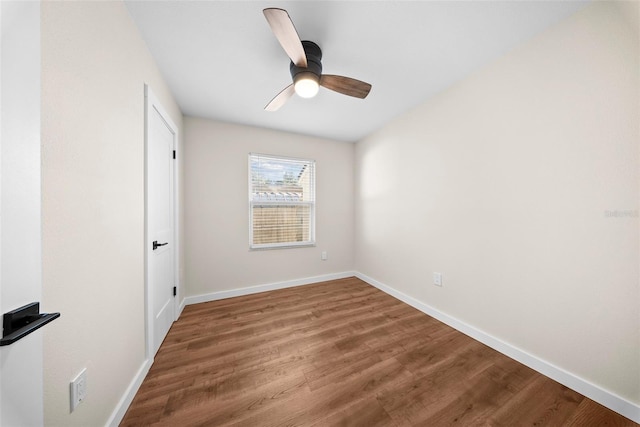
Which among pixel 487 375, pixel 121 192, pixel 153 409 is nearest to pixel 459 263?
pixel 487 375

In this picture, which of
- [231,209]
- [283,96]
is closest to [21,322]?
[283,96]

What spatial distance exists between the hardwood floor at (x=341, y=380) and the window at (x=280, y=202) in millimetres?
1190

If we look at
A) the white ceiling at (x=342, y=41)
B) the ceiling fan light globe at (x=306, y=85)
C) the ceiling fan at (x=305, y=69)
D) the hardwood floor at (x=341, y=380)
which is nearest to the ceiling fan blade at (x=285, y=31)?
the ceiling fan at (x=305, y=69)

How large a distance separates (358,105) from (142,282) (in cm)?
261

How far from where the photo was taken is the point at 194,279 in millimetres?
2607

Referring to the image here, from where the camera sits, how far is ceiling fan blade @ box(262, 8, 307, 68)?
1.06 meters

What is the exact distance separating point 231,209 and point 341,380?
228cm

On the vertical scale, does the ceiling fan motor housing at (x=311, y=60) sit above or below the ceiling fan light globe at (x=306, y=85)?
above

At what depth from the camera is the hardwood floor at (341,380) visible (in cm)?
118

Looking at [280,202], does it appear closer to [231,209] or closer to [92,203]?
[231,209]

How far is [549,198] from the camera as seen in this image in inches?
56.6

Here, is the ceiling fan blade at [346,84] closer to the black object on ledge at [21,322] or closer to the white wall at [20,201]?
the white wall at [20,201]

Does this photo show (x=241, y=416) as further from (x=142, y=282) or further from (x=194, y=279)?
(x=194, y=279)

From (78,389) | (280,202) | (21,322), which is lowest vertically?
(78,389)
